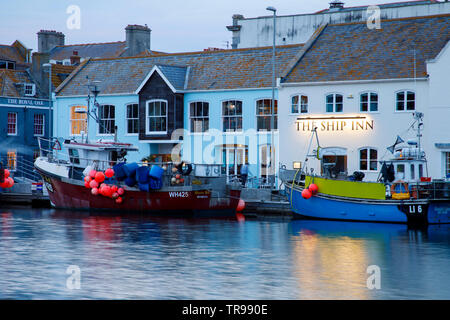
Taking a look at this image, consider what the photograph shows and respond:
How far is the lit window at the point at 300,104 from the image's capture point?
42156mm

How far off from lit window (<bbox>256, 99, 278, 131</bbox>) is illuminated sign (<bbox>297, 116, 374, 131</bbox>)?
2485 millimetres

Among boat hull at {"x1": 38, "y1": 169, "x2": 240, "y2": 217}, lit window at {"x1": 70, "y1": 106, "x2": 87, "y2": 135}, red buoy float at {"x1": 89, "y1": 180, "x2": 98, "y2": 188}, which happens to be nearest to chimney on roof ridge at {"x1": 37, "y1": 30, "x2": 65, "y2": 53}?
lit window at {"x1": 70, "y1": 106, "x2": 87, "y2": 135}

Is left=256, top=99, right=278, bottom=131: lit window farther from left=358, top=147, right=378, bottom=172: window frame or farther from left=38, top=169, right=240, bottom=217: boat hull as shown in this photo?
left=38, top=169, right=240, bottom=217: boat hull

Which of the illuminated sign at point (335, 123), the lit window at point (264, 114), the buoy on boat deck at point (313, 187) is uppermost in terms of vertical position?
the lit window at point (264, 114)

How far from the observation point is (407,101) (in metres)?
39.4

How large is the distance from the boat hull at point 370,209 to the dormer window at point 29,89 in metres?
29.6

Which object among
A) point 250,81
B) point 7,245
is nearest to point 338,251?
point 7,245

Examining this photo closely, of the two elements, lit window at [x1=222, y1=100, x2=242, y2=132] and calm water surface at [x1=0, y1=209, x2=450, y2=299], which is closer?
calm water surface at [x1=0, y1=209, x2=450, y2=299]

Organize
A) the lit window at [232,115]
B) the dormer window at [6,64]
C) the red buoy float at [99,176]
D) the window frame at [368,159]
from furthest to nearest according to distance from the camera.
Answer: the dormer window at [6,64]
the lit window at [232,115]
the window frame at [368,159]
the red buoy float at [99,176]

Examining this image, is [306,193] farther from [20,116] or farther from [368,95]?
[20,116]

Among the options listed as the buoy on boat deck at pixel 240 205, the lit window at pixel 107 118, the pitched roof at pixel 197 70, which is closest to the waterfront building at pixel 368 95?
the pitched roof at pixel 197 70

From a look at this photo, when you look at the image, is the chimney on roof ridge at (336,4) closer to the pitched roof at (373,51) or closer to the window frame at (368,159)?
the pitched roof at (373,51)

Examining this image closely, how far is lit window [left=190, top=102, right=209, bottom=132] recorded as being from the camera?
46344mm

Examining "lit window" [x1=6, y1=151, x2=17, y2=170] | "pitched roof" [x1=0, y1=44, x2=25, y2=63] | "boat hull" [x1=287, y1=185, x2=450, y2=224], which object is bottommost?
"boat hull" [x1=287, y1=185, x2=450, y2=224]
